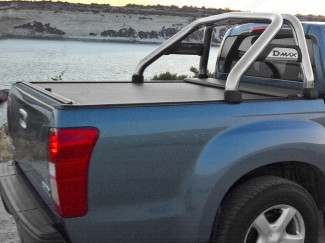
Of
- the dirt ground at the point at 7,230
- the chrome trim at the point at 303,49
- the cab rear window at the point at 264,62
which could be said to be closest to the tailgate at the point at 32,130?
the dirt ground at the point at 7,230

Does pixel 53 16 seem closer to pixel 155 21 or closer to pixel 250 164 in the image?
pixel 155 21

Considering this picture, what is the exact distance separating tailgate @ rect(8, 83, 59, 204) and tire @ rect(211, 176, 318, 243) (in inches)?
43.5

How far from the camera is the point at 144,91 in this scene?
3.66 metres

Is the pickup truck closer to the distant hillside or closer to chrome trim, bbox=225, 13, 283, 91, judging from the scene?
chrome trim, bbox=225, 13, 283, 91

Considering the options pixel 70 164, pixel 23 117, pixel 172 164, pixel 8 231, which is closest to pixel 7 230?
pixel 8 231

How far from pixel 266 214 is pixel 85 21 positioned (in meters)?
131

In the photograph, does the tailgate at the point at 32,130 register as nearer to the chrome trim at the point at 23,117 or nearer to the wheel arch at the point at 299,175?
the chrome trim at the point at 23,117

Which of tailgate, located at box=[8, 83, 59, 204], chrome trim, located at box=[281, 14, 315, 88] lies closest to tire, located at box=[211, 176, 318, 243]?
chrome trim, located at box=[281, 14, 315, 88]

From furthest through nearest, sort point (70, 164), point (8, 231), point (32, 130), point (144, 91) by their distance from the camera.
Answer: point (8, 231) < point (144, 91) < point (32, 130) < point (70, 164)

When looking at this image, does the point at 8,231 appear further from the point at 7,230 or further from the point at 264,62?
the point at 264,62

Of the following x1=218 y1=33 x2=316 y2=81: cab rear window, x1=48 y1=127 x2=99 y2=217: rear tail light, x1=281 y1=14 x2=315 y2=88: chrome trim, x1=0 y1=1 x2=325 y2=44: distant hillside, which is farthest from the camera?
x1=0 y1=1 x2=325 y2=44: distant hillside

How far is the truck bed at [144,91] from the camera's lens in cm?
307

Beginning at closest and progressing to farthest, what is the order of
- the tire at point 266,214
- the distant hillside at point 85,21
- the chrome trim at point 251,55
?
the tire at point 266,214
the chrome trim at point 251,55
the distant hillside at point 85,21

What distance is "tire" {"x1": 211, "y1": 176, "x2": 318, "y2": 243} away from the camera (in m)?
2.76
